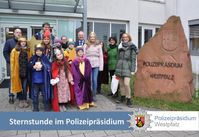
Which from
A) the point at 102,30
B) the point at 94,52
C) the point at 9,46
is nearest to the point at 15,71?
the point at 9,46

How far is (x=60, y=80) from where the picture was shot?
5.71 meters

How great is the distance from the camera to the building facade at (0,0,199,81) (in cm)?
1048

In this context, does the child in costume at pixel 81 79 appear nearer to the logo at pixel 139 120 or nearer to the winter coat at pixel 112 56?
the winter coat at pixel 112 56

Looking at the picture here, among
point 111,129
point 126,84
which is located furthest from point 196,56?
point 111,129

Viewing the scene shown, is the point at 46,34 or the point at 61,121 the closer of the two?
the point at 61,121

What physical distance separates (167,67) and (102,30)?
6.41 meters

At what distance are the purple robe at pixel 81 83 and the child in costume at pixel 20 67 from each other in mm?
1120

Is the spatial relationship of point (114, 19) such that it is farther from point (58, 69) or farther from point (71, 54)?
point (58, 69)

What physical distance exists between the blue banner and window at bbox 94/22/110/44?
8411 mm

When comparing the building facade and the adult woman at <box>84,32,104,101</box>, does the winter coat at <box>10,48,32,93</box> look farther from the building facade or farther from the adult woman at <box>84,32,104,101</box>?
the building facade

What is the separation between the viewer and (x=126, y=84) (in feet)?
20.3

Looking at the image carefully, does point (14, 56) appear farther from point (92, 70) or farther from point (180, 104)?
point (180, 104)

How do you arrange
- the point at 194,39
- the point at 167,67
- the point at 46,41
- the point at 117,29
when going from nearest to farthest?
the point at 46,41 < the point at 167,67 < the point at 117,29 < the point at 194,39

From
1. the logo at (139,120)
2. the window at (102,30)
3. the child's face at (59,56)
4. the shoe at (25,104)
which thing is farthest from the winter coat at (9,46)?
the window at (102,30)
